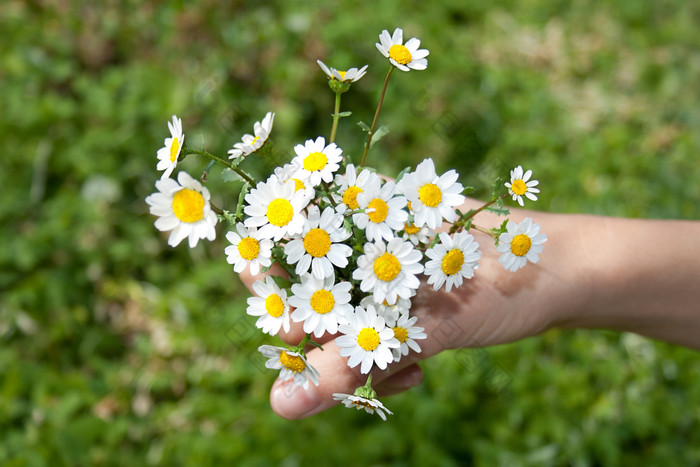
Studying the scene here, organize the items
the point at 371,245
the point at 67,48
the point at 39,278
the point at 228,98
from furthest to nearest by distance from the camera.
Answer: the point at 67,48 → the point at 228,98 → the point at 39,278 → the point at 371,245

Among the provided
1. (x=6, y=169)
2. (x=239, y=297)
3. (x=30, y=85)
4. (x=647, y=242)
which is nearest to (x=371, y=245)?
(x=647, y=242)

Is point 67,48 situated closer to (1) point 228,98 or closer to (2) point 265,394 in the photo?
(1) point 228,98

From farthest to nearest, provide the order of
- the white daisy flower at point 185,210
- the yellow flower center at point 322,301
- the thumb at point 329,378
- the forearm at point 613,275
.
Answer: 1. the forearm at point 613,275
2. the thumb at point 329,378
3. the yellow flower center at point 322,301
4. the white daisy flower at point 185,210

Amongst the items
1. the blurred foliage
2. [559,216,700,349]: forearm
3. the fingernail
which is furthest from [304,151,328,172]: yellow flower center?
the blurred foliage

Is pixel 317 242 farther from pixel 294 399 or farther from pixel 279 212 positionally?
pixel 294 399

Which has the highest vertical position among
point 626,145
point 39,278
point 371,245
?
point 626,145

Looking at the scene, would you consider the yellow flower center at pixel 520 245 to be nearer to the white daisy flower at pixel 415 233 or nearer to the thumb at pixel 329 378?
the white daisy flower at pixel 415 233

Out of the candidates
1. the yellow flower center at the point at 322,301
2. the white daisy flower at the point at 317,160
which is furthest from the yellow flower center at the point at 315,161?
the yellow flower center at the point at 322,301

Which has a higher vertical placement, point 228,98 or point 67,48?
point 67,48
